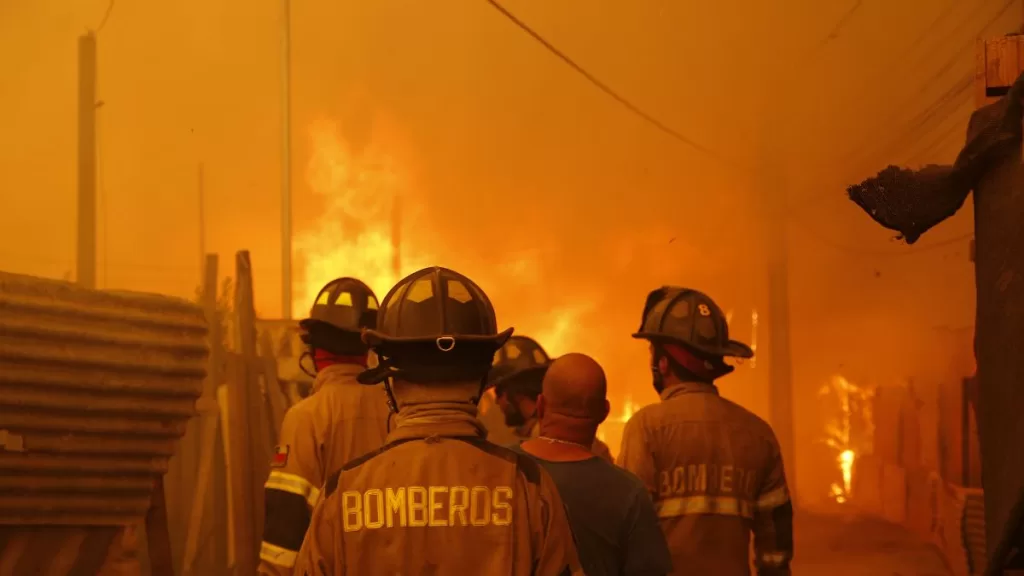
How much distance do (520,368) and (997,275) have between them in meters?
3.70

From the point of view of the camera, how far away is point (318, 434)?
3611 millimetres

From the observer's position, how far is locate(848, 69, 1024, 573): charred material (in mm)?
1903

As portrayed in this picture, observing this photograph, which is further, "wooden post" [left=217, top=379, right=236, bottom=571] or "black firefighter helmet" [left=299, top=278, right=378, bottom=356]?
"wooden post" [left=217, top=379, right=236, bottom=571]

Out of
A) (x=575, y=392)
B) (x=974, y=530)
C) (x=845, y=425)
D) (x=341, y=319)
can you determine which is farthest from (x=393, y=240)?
(x=575, y=392)

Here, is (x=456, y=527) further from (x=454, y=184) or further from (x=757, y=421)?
(x=454, y=184)

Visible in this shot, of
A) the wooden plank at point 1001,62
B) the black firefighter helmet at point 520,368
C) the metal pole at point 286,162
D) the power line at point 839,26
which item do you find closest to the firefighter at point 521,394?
the black firefighter helmet at point 520,368

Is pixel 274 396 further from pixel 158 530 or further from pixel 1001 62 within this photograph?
pixel 1001 62

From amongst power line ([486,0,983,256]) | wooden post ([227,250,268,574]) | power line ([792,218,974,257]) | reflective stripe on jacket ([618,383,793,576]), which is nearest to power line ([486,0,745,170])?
power line ([486,0,983,256])

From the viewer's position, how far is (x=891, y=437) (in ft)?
35.8

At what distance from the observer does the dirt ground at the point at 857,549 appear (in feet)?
31.6

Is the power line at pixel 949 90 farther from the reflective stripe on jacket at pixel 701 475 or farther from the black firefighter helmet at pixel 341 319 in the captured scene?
the black firefighter helmet at pixel 341 319

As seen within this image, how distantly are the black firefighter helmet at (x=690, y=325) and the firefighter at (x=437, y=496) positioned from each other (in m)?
2.08

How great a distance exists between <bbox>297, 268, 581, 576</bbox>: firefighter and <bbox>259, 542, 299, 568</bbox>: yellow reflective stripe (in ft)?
4.48

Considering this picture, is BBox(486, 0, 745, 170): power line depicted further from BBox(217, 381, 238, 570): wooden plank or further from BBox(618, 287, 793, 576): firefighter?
BBox(618, 287, 793, 576): firefighter
